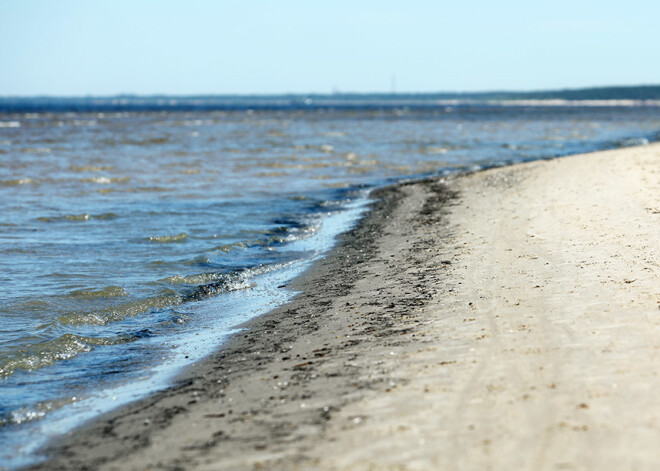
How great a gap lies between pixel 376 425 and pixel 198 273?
7.06m

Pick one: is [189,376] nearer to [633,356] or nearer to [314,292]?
[314,292]

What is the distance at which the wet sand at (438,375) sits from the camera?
14.8 ft

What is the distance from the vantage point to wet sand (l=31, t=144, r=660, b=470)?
4.50m

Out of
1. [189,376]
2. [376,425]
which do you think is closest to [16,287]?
[189,376]

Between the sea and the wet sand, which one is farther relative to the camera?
→ the sea

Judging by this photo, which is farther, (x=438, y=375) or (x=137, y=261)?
(x=137, y=261)

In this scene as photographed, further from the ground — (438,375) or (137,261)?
(438,375)

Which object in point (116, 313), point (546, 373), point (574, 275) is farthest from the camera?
point (116, 313)

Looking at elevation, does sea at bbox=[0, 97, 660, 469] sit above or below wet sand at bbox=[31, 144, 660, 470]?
below

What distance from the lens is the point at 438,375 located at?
5.69 metres

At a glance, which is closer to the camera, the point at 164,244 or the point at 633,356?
the point at 633,356

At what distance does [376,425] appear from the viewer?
488 cm

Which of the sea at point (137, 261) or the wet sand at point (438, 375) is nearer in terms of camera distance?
the wet sand at point (438, 375)

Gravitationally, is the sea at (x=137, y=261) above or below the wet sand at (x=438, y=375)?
below
